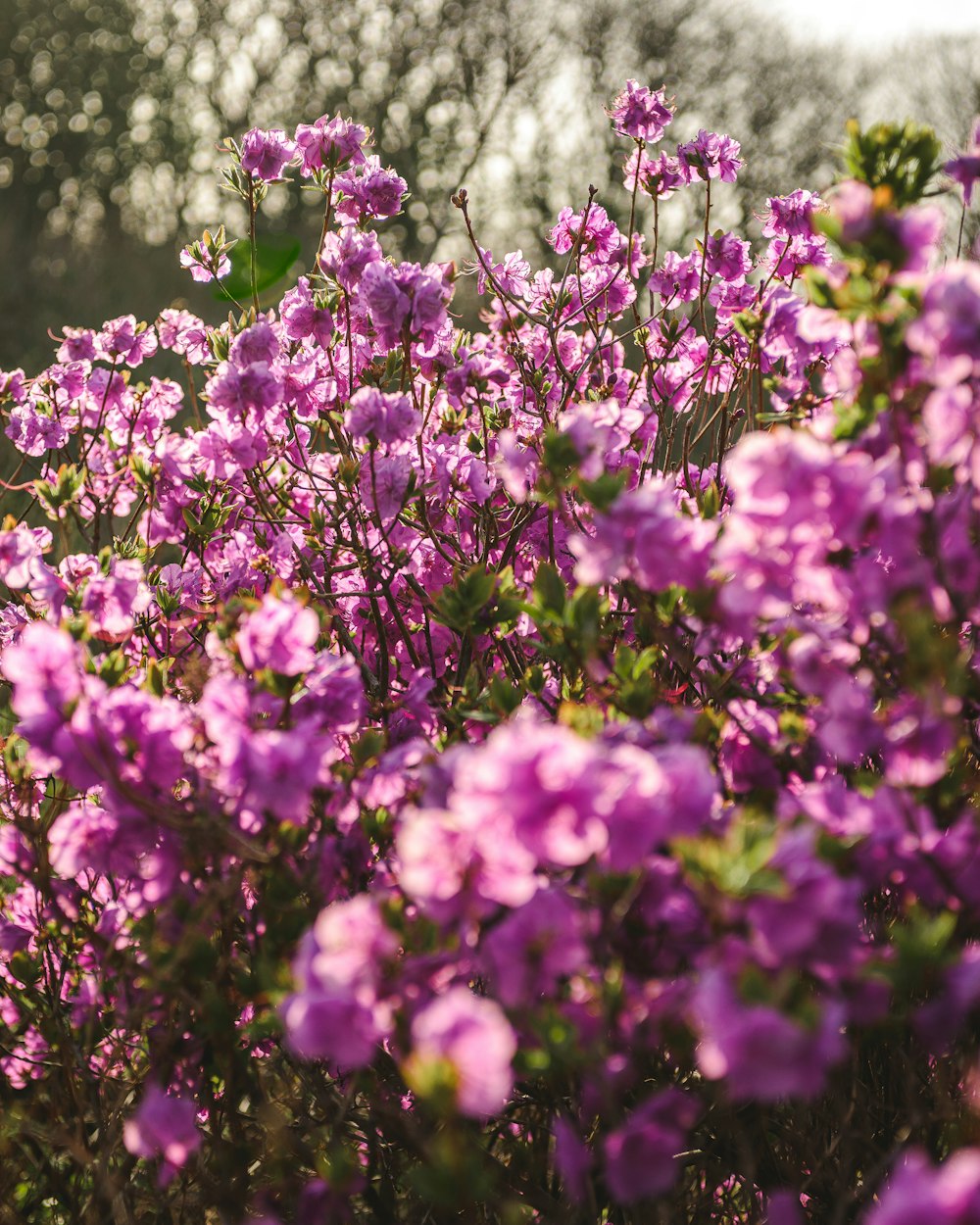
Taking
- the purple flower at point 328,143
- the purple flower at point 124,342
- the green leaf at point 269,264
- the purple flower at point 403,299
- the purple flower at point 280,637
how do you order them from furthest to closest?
1. the green leaf at point 269,264
2. the purple flower at point 124,342
3. the purple flower at point 328,143
4. the purple flower at point 403,299
5. the purple flower at point 280,637

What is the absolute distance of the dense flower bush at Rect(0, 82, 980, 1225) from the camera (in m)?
1.05

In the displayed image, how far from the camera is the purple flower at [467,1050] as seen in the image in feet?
3.02

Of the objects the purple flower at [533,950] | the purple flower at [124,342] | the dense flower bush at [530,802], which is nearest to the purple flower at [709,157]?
the dense flower bush at [530,802]

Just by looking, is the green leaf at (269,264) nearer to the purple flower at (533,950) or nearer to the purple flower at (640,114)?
the purple flower at (640,114)

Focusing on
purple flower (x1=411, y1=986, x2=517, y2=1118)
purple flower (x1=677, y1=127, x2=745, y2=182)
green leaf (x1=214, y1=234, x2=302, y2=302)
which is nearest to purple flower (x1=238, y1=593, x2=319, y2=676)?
purple flower (x1=411, y1=986, x2=517, y2=1118)

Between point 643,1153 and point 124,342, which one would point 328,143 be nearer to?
point 124,342

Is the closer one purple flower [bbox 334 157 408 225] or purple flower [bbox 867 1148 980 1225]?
purple flower [bbox 867 1148 980 1225]

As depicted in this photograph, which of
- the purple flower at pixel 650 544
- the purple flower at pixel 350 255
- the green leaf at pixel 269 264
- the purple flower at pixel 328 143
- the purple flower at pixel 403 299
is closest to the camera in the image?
the purple flower at pixel 650 544

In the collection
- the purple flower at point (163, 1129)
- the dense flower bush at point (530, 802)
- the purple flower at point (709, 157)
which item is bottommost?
the purple flower at point (163, 1129)

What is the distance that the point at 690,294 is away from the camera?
10.6 feet

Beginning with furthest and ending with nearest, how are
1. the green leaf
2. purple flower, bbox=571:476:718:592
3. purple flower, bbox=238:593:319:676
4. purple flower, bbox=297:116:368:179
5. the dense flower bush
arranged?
the green leaf < purple flower, bbox=297:116:368:179 < purple flower, bbox=238:593:319:676 < purple flower, bbox=571:476:718:592 < the dense flower bush

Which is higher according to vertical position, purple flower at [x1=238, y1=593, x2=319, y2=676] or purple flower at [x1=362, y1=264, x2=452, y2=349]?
purple flower at [x1=362, y1=264, x2=452, y2=349]

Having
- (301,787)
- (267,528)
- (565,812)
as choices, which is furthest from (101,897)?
(565,812)

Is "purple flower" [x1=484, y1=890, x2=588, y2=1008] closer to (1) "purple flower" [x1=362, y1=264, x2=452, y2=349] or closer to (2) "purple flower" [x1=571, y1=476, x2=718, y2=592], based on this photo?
(2) "purple flower" [x1=571, y1=476, x2=718, y2=592]
